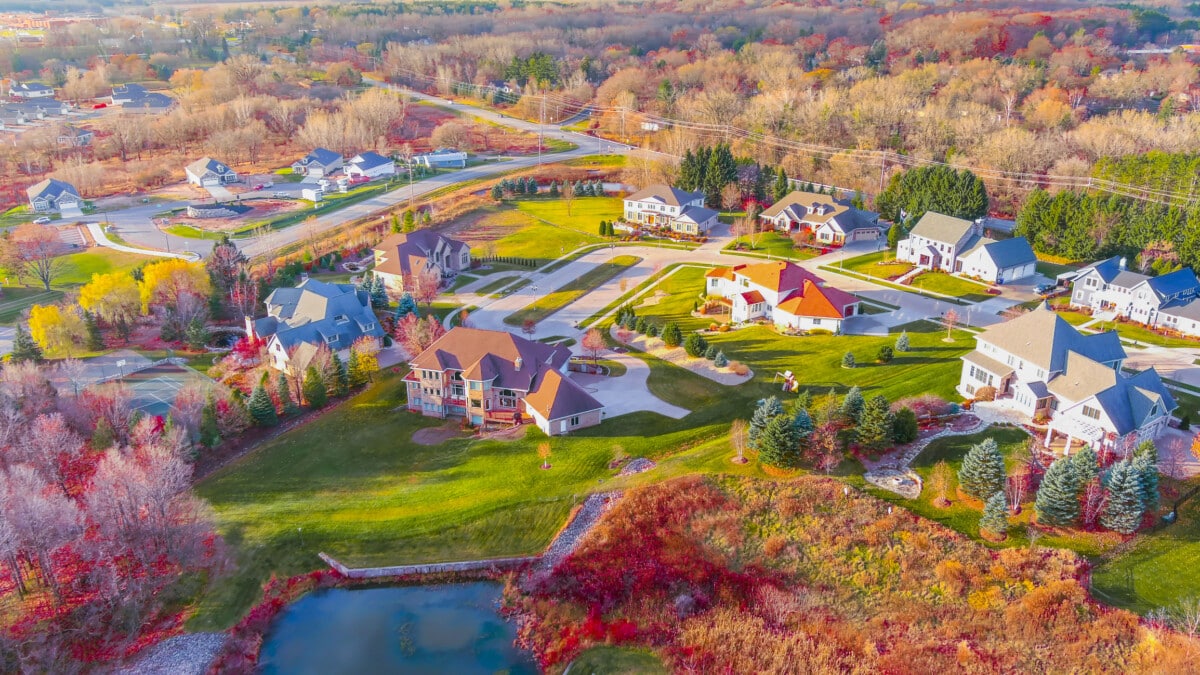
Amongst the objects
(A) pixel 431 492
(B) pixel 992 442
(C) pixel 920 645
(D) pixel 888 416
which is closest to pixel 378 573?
(A) pixel 431 492

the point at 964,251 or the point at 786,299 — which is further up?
the point at 964,251

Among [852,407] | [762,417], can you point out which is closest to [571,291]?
[762,417]

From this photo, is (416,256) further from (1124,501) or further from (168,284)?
(1124,501)

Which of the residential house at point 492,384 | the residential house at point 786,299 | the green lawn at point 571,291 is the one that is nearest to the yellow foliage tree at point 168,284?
the green lawn at point 571,291

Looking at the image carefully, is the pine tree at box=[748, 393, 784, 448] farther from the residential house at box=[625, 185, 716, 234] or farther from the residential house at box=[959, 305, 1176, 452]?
the residential house at box=[625, 185, 716, 234]

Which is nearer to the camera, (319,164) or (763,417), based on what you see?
(763,417)

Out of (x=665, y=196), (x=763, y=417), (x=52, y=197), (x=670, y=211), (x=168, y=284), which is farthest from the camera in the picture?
(x=52, y=197)

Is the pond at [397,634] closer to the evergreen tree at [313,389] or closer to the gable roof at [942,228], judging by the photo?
the evergreen tree at [313,389]
